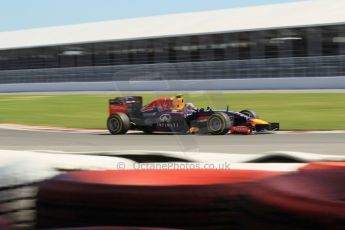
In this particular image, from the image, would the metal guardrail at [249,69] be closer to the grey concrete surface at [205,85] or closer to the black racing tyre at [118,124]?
the grey concrete surface at [205,85]

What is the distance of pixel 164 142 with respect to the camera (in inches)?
520

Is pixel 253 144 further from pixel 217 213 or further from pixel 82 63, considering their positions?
pixel 82 63

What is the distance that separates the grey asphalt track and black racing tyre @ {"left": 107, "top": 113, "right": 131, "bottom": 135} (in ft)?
0.63

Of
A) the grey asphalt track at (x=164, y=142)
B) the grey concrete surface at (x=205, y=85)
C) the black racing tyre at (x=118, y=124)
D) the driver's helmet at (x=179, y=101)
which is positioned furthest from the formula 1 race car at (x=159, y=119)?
the driver's helmet at (x=179, y=101)

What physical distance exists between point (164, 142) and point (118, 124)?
2667mm

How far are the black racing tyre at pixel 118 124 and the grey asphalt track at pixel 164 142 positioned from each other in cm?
19

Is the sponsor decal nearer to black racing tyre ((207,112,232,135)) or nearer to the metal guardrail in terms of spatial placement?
black racing tyre ((207,112,232,135))

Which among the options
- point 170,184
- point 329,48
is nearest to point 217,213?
point 170,184

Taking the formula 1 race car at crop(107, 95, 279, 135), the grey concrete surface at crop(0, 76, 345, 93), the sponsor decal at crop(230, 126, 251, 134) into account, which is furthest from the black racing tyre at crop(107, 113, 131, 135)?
the grey concrete surface at crop(0, 76, 345, 93)

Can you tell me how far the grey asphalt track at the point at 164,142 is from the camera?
11.5 meters

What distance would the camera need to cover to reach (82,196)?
2.82 metres

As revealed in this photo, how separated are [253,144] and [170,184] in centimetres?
959

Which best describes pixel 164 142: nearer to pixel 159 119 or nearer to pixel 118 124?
pixel 159 119

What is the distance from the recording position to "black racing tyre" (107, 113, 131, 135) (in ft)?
50.5
